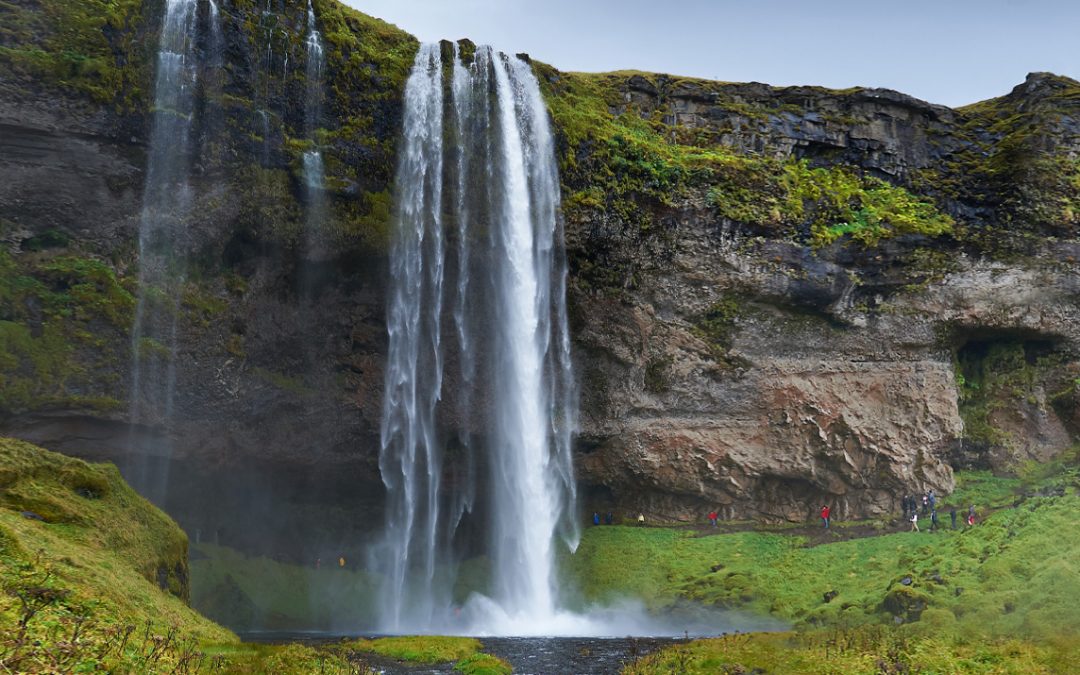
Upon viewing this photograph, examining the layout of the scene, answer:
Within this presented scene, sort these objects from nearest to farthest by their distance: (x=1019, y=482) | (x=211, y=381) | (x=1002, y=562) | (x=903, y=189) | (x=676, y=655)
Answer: (x=676, y=655) < (x=1002, y=562) < (x=211, y=381) < (x=1019, y=482) < (x=903, y=189)

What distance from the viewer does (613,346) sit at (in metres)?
31.8

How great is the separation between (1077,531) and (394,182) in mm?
23348

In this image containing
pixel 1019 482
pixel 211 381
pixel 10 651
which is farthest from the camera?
pixel 1019 482

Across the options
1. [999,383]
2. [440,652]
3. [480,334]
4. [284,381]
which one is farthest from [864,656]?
[999,383]

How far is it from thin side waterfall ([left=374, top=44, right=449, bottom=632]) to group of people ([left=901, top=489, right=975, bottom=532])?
1771 centimetres

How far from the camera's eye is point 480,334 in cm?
3027

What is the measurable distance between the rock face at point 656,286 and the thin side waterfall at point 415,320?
2.84 ft

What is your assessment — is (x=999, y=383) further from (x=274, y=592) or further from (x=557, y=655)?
(x=274, y=592)

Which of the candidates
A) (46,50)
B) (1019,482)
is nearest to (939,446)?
(1019,482)

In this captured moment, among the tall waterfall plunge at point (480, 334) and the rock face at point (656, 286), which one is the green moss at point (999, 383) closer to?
the rock face at point (656, 286)

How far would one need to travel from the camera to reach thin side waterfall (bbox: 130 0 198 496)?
25.9 meters

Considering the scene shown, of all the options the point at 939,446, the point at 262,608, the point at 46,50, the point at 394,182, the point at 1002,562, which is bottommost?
the point at 262,608

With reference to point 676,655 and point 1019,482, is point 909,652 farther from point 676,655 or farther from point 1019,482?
point 1019,482

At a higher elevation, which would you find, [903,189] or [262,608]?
[903,189]
